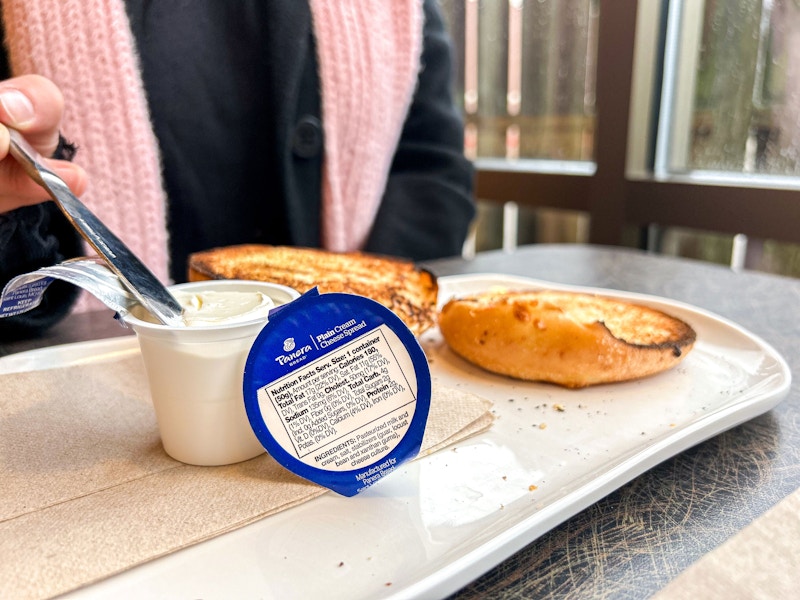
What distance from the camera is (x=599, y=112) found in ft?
7.45

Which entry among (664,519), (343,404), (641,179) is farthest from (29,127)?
(641,179)

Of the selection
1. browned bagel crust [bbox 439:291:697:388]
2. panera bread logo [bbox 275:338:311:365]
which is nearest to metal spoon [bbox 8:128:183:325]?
panera bread logo [bbox 275:338:311:365]

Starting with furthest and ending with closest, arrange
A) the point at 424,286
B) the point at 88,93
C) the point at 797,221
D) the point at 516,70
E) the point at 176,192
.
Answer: the point at 516,70 < the point at 797,221 < the point at 176,192 < the point at 88,93 < the point at 424,286

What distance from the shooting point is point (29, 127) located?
2.43 ft

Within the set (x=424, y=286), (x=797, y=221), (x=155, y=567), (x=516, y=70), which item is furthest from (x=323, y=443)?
(x=516, y=70)

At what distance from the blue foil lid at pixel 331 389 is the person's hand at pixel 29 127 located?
1.21 feet

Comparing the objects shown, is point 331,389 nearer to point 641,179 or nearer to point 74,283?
point 74,283

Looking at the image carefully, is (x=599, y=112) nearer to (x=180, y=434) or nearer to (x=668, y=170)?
(x=668, y=170)

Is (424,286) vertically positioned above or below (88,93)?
below

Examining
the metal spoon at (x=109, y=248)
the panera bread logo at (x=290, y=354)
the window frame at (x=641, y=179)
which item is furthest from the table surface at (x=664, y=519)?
the window frame at (x=641, y=179)

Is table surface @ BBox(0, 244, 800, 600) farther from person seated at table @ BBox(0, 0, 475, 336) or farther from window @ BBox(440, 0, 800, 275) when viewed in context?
window @ BBox(440, 0, 800, 275)

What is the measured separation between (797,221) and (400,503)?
1759 millimetres

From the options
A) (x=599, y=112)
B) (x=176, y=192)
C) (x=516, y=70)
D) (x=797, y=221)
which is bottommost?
(x=797, y=221)

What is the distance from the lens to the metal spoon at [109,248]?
1.91ft
